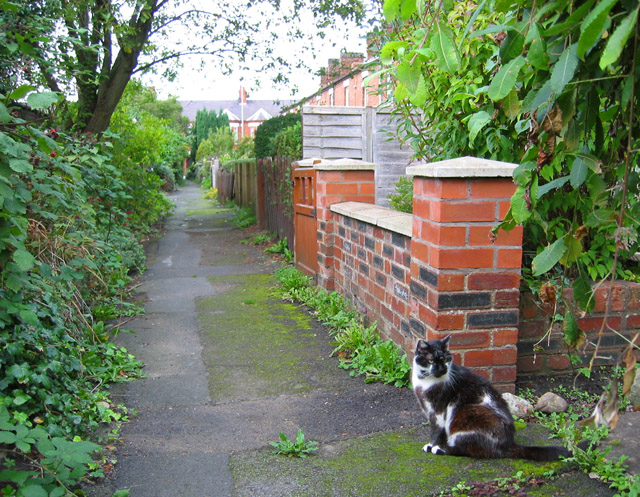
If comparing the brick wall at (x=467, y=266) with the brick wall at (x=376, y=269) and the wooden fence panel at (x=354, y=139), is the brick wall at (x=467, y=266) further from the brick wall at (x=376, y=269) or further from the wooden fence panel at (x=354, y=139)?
the wooden fence panel at (x=354, y=139)

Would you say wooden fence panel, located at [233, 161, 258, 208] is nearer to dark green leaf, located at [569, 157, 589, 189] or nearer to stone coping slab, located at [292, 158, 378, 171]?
stone coping slab, located at [292, 158, 378, 171]

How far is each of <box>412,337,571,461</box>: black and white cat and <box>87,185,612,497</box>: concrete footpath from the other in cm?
6

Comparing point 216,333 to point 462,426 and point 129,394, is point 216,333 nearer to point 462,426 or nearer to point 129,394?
point 129,394

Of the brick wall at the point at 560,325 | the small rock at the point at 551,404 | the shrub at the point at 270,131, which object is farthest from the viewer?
the shrub at the point at 270,131

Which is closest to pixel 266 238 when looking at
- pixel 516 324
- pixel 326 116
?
pixel 326 116

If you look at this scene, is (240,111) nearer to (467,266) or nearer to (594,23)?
(467,266)

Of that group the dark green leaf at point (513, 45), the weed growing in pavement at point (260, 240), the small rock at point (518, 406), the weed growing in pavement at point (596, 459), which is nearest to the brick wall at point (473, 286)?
the small rock at point (518, 406)

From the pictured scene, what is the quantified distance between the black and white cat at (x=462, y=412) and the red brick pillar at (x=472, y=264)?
1.43 ft

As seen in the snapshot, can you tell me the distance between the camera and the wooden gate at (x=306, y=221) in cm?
693

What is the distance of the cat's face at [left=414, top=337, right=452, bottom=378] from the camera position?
2953mm

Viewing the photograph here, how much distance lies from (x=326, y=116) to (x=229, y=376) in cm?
718

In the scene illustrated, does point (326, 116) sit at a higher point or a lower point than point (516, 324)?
higher

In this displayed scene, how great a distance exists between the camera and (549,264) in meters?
1.46

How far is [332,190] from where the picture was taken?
6367 millimetres
